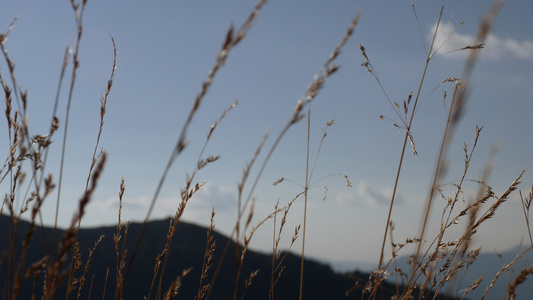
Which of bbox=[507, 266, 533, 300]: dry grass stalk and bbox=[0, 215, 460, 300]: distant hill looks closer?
bbox=[507, 266, 533, 300]: dry grass stalk

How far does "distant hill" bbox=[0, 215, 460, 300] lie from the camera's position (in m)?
17.2

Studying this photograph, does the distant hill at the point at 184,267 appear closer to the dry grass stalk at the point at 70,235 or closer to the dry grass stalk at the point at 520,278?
the dry grass stalk at the point at 520,278

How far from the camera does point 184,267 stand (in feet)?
58.4

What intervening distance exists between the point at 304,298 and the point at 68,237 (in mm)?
18771

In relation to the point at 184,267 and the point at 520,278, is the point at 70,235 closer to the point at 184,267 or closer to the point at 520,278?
the point at 520,278

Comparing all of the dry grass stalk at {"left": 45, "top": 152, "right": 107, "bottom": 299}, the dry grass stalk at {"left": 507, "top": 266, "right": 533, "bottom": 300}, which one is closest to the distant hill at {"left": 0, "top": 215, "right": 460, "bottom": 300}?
the dry grass stalk at {"left": 507, "top": 266, "right": 533, "bottom": 300}

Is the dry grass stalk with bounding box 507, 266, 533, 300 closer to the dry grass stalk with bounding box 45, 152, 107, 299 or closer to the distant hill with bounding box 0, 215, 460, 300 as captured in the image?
the dry grass stalk with bounding box 45, 152, 107, 299

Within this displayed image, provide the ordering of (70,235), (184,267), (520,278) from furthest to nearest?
1. (184,267)
2. (520,278)
3. (70,235)

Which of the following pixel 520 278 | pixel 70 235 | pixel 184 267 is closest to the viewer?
pixel 70 235

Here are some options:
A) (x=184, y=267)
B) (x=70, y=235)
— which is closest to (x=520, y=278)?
(x=70, y=235)

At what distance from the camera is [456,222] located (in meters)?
1.99

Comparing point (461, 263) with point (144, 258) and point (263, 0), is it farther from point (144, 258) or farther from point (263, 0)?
point (144, 258)

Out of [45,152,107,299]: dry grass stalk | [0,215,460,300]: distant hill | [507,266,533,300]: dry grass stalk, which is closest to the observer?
[45,152,107,299]: dry grass stalk

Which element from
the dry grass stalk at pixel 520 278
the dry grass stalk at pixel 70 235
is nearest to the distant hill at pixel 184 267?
the dry grass stalk at pixel 520 278
